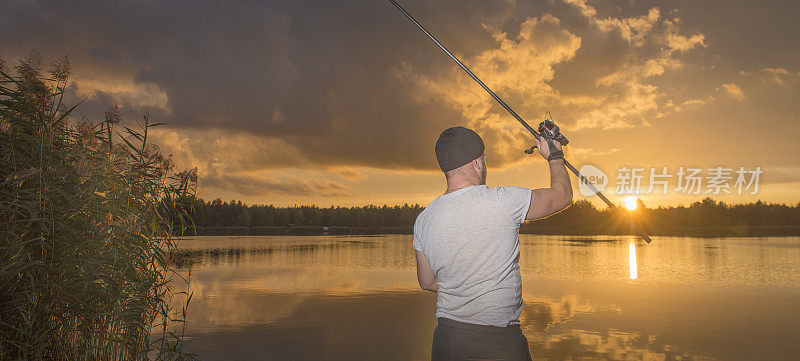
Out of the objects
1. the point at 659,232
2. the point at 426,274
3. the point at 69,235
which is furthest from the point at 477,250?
the point at 659,232

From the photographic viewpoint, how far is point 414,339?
10.2 meters

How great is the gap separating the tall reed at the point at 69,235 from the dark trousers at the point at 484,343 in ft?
13.6

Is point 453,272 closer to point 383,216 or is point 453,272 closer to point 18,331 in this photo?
point 18,331

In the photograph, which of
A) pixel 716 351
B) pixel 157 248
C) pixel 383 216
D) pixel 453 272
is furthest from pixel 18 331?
pixel 383 216

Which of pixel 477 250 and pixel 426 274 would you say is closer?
pixel 477 250

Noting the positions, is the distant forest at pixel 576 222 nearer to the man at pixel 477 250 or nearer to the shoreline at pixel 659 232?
the shoreline at pixel 659 232

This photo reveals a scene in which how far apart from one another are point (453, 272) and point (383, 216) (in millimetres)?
116667

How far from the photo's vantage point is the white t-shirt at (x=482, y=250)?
6.81 feet

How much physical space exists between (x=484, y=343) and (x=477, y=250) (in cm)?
41

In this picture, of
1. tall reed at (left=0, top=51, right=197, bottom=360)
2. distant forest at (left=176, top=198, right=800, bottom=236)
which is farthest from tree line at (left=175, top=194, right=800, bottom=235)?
tall reed at (left=0, top=51, right=197, bottom=360)

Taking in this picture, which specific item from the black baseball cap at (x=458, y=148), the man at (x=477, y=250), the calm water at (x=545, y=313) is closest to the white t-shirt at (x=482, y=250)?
the man at (x=477, y=250)

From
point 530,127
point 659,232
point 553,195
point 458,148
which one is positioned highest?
point 530,127

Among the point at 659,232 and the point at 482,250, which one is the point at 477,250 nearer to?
the point at 482,250

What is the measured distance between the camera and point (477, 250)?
6.89 ft
